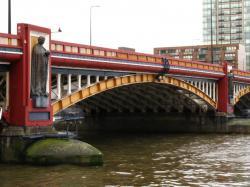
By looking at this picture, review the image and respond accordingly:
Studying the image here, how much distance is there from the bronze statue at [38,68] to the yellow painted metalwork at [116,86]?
2.21 m

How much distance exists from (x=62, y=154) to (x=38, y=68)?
18.7 feet

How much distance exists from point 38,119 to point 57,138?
1979 millimetres

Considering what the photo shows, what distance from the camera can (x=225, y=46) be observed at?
166 m

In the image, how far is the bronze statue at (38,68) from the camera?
100ft

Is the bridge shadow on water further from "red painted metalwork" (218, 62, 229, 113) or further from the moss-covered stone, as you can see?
the moss-covered stone

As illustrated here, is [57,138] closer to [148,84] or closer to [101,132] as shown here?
[148,84]

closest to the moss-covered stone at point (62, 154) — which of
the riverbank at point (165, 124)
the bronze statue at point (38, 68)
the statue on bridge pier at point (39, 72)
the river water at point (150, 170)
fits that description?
the river water at point (150, 170)

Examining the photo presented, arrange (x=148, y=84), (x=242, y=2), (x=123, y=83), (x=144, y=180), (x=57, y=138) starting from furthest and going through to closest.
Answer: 1. (x=242, y=2)
2. (x=148, y=84)
3. (x=123, y=83)
4. (x=57, y=138)
5. (x=144, y=180)

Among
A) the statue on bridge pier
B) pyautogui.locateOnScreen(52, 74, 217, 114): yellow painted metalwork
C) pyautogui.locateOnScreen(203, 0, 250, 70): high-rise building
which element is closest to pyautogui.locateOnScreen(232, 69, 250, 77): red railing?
pyautogui.locateOnScreen(52, 74, 217, 114): yellow painted metalwork

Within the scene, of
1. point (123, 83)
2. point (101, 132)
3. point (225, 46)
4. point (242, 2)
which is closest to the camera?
point (123, 83)

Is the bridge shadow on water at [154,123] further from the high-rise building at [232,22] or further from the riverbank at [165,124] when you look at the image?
the high-rise building at [232,22]

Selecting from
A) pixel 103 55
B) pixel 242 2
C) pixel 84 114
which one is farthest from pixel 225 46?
pixel 103 55

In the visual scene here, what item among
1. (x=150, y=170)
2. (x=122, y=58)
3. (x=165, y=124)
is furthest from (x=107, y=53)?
(x=165, y=124)

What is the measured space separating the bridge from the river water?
439 cm
